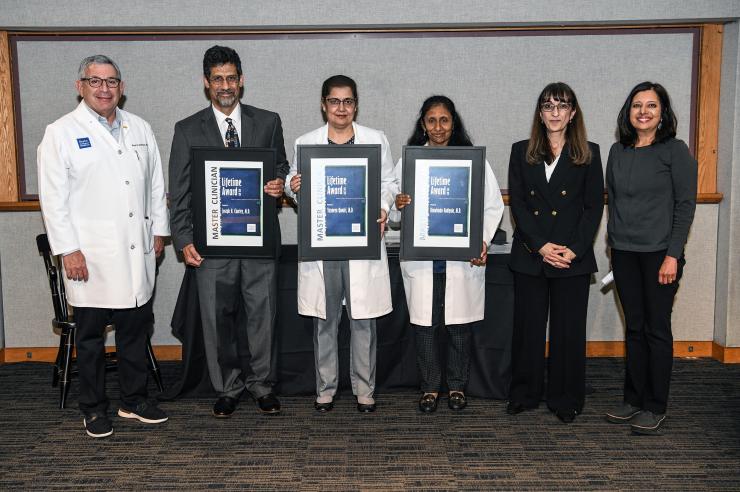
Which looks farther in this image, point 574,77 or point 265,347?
point 574,77

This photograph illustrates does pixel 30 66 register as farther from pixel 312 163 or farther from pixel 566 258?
pixel 566 258

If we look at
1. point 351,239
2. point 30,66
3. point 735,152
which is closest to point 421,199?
point 351,239

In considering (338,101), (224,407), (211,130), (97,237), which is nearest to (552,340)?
(338,101)

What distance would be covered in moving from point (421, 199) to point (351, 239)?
17.2 inches

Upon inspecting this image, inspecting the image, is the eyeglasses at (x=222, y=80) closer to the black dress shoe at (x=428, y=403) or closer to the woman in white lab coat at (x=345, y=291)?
the woman in white lab coat at (x=345, y=291)

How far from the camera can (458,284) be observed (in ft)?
12.0

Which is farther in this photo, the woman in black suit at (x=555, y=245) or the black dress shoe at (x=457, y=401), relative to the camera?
the black dress shoe at (x=457, y=401)

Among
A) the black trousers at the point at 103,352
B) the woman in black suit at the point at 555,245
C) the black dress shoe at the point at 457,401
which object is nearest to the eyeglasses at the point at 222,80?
the black trousers at the point at 103,352

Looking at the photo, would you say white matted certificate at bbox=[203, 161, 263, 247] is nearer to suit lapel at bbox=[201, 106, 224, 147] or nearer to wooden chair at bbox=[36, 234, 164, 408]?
suit lapel at bbox=[201, 106, 224, 147]

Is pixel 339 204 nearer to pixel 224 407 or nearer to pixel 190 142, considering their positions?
pixel 190 142

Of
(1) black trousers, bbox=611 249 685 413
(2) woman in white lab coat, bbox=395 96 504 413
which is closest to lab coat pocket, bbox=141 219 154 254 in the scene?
(2) woman in white lab coat, bbox=395 96 504 413

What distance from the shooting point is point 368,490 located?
113 inches

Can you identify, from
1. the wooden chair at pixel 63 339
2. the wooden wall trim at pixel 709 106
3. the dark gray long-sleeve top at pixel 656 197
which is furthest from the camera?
the wooden wall trim at pixel 709 106

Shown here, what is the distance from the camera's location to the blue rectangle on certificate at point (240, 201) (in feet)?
11.6
